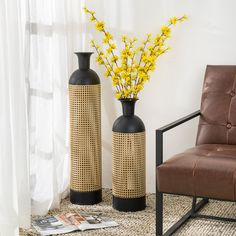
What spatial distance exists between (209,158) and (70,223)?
2.92ft

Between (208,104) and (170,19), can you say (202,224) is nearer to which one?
(208,104)

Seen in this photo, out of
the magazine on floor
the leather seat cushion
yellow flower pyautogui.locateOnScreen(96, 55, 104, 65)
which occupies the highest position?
yellow flower pyautogui.locateOnScreen(96, 55, 104, 65)

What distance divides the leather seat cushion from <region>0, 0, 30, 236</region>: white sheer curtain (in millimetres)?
730

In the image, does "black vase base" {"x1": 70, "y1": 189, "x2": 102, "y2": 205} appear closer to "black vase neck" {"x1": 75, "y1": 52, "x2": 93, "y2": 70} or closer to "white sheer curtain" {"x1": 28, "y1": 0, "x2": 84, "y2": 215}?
"white sheer curtain" {"x1": 28, "y1": 0, "x2": 84, "y2": 215}

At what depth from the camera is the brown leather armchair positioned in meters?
2.78

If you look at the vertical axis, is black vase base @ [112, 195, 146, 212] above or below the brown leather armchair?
below

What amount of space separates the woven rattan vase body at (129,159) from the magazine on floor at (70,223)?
0.20m

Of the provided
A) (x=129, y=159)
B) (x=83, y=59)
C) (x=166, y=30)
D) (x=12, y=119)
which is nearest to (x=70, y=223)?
(x=129, y=159)

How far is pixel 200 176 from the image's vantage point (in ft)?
9.18

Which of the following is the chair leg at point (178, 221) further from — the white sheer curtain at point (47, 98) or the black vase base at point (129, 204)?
the white sheer curtain at point (47, 98)

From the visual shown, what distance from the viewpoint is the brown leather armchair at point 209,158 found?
9.11 ft

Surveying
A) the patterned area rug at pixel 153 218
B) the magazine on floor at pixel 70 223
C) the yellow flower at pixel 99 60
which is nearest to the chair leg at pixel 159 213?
the patterned area rug at pixel 153 218

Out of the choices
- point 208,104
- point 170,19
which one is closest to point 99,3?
point 170,19

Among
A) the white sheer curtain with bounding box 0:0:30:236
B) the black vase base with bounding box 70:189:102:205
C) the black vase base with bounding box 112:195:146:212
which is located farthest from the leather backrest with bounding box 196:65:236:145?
the white sheer curtain with bounding box 0:0:30:236
